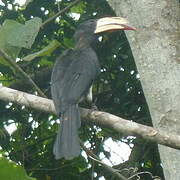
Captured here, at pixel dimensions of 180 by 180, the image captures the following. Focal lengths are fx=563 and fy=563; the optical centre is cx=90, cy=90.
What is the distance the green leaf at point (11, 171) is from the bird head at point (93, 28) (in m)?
1.89

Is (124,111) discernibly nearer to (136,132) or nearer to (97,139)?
(97,139)

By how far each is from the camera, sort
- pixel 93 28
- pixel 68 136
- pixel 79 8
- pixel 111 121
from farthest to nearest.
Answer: pixel 79 8 → pixel 93 28 → pixel 68 136 → pixel 111 121

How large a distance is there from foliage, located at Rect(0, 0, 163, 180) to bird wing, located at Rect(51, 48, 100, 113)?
0.31 m

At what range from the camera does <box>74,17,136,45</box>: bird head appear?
352 cm

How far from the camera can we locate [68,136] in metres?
2.91

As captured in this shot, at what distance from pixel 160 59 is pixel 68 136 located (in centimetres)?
62

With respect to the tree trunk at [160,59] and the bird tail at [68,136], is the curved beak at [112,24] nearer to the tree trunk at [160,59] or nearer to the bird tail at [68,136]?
the tree trunk at [160,59]

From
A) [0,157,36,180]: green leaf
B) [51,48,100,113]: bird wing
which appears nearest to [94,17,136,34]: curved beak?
[51,48,100,113]: bird wing

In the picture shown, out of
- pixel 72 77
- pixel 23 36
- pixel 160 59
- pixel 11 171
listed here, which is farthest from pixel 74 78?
pixel 11 171

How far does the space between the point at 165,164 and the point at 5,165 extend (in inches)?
50.7

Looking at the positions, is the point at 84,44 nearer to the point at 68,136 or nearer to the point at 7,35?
the point at 68,136

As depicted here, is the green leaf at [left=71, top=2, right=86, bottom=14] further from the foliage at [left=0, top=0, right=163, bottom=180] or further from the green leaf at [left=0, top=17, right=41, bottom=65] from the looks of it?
the green leaf at [left=0, top=17, right=41, bottom=65]

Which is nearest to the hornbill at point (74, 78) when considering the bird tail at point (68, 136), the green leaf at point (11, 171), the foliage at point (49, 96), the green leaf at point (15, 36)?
the bird tail at point (68, 136)

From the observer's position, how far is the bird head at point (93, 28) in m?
3.52
